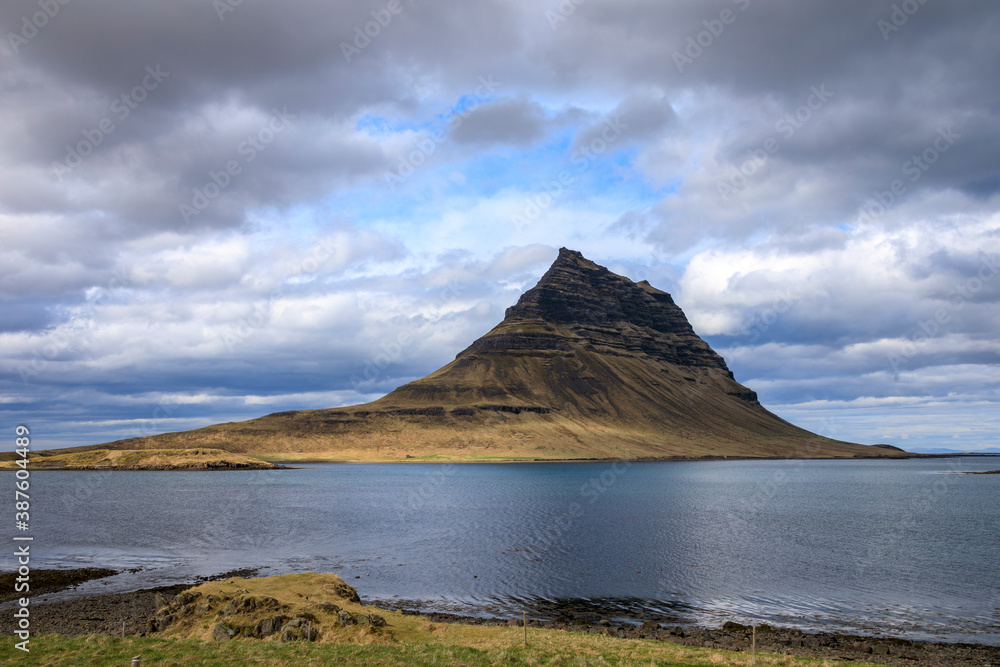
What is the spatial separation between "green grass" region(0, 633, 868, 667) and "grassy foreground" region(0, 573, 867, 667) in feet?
0.12

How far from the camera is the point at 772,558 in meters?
58.5

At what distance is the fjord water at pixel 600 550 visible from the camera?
4284 cm

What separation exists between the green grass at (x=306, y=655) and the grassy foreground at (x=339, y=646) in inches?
1.4

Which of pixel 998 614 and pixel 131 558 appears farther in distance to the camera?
pixel 131 558

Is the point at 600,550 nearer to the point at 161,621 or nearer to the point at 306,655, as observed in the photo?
the point at 161,621

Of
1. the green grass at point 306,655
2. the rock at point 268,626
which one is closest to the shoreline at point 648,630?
the rock at point 268,626

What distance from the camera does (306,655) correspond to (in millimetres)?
23656

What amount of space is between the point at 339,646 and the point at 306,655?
2.17 meters

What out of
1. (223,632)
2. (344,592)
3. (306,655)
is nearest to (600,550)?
(344,592)

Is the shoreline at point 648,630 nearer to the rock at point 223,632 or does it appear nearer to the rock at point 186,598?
the rock at point 186,598

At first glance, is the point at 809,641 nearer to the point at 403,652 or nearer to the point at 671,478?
the point at 403,652

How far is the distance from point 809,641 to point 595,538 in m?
38.4

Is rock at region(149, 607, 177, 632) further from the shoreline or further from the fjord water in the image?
the fjord water

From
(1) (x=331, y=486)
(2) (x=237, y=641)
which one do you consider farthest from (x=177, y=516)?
(2) (x=237, y=641)
